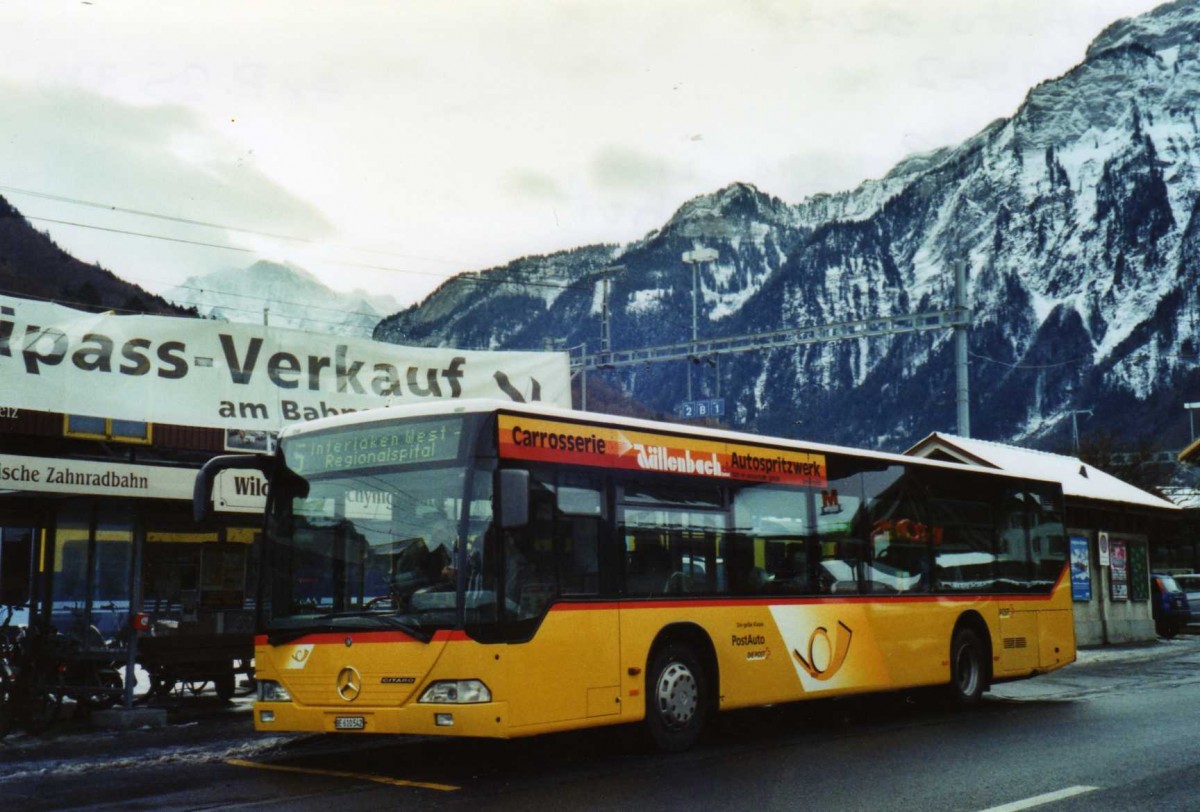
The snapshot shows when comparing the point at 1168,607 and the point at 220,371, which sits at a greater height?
the point at 220,371

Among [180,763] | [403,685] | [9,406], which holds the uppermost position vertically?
[9,406]

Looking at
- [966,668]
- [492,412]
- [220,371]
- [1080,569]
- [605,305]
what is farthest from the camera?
[605,305]

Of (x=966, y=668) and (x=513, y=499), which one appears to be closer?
(x=513, y=499)

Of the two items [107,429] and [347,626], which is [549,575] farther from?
[107,429]

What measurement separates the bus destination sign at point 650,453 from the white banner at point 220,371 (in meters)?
4.97

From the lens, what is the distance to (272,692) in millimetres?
10688

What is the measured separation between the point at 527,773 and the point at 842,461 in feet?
17.5

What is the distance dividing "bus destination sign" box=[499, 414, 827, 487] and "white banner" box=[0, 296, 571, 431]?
4.97 m

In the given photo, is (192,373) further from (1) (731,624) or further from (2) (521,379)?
(1) (731,624)

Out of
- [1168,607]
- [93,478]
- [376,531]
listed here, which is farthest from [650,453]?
[1168,607]

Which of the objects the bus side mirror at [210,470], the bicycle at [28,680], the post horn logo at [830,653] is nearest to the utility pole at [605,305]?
the bicycle at [28,680]

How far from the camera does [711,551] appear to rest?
39.7 feet

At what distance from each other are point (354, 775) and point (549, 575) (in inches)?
86.9

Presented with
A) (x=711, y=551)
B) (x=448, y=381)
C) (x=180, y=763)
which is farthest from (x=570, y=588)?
(x=448, y=381)
